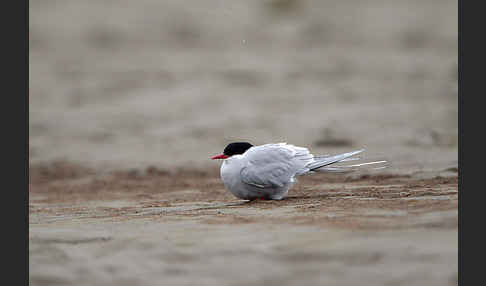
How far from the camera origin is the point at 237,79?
13.7 meters

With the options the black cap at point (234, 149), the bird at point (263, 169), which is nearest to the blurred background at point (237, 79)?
the bird at point (263, 169)

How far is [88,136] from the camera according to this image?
11.9 m

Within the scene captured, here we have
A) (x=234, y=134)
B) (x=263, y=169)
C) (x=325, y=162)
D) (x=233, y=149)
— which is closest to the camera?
(x=263, y=169)

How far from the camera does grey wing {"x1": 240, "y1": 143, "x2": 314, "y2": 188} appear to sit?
6035 millimetres

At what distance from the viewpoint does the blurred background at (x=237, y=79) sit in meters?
10.7

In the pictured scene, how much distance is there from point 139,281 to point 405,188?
3406 mm

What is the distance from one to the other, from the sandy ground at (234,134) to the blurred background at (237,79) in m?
0.05

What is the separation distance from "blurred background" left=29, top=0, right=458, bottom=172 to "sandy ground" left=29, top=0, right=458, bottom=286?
0.16 feet

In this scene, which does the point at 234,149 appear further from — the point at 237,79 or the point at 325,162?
the point at 237,79

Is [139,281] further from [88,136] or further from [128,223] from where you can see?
[88,136]

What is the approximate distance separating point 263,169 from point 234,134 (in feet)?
16.3

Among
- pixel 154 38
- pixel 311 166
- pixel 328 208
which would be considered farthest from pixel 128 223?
pixel 154 38

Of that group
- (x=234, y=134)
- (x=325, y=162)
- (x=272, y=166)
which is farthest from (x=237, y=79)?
(x=272, y=166)

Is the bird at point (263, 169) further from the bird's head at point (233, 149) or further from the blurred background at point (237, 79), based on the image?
the blurred background at point (237, 79)
